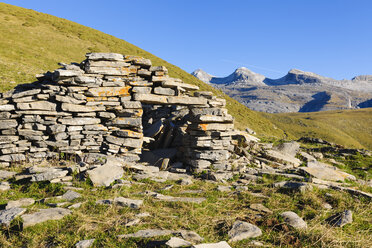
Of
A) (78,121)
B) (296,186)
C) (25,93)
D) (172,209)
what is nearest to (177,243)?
(172,209)

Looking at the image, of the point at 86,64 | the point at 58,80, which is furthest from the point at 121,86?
the point at 58,80

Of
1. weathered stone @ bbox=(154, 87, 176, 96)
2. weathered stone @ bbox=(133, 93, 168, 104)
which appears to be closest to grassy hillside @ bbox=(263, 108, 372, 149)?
weathered stone @ bbox=(154, 87, 176, 96)

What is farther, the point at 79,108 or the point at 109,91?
the point at 109,91

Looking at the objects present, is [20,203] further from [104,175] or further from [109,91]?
[109,91]

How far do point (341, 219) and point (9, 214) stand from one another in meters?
7.03

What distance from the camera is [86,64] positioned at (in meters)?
11.2

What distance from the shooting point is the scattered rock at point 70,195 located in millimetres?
6462

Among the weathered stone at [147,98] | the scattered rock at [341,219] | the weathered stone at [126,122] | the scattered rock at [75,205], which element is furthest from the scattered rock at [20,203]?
the scattered rock at [341,219]

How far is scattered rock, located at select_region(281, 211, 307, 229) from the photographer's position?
17.2 feet

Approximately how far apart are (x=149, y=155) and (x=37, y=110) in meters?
5.07

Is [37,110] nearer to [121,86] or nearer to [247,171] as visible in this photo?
[121,86]

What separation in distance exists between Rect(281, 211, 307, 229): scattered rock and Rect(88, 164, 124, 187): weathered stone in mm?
4981

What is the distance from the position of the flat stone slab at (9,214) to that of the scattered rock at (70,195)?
1240 millimetres

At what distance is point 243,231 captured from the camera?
194 inches
